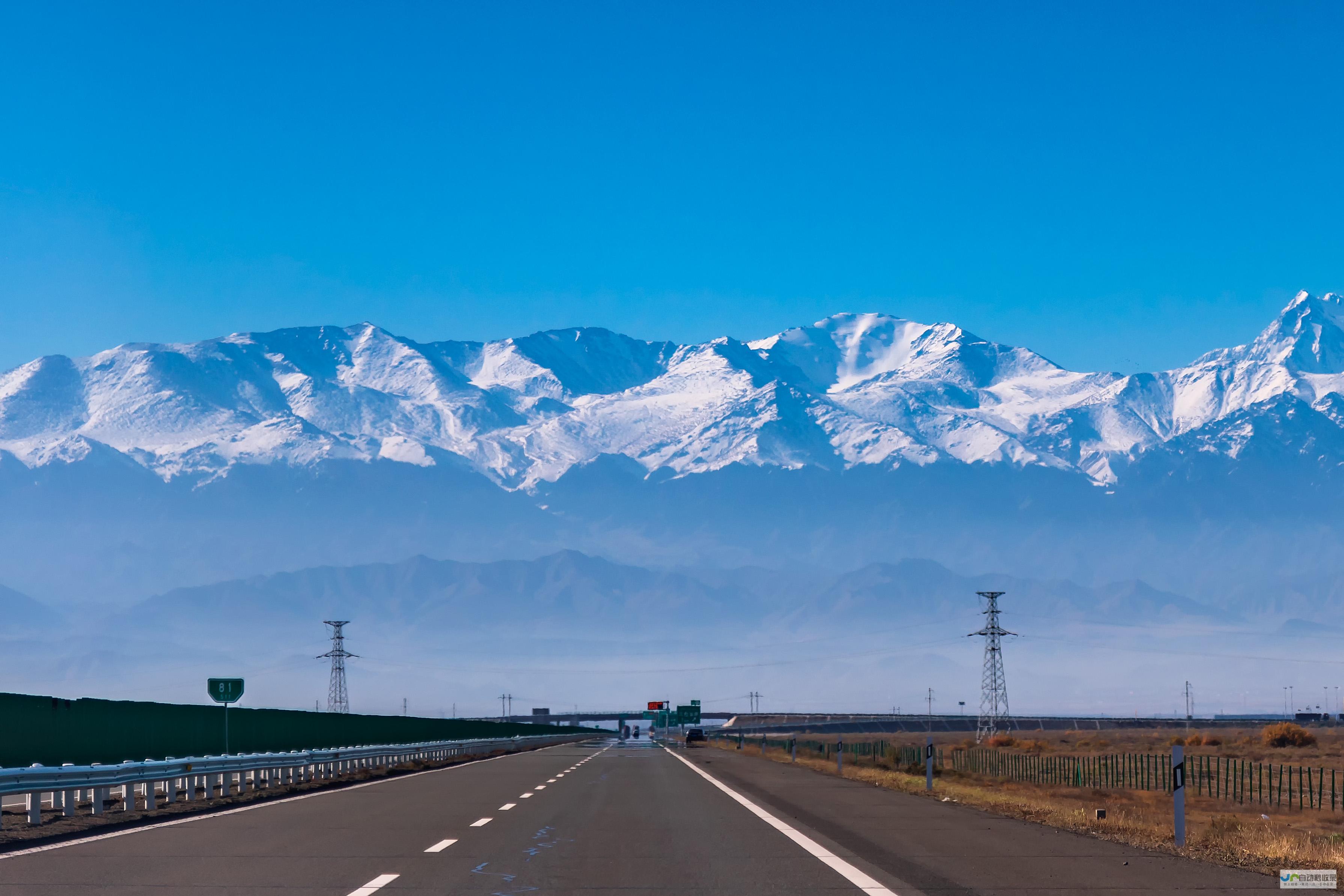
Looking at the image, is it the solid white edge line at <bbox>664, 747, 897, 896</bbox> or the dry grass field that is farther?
the dry grass field

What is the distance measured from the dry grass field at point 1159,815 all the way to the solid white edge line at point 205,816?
12.4 metres

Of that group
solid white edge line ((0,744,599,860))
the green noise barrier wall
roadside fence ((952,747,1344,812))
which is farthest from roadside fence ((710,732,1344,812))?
the green noise barrier wall

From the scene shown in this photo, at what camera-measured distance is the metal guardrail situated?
21062mm

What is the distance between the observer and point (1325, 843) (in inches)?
740

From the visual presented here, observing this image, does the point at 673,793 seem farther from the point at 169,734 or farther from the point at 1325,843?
the point at 1325,843

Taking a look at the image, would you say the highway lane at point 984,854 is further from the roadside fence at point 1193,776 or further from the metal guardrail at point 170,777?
the roadside fence at point 1193,776

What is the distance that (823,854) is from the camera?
16.7 m

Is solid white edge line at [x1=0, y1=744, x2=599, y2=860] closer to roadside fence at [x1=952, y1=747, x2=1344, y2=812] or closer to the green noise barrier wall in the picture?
the green noise barrier wall

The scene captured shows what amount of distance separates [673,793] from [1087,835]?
12.0 m

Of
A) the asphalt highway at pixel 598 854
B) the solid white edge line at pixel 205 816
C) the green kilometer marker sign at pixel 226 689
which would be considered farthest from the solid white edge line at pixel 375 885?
Answer: the green kilometer marker sign at pixel 226 689

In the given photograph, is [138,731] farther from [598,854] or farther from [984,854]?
[984,854]

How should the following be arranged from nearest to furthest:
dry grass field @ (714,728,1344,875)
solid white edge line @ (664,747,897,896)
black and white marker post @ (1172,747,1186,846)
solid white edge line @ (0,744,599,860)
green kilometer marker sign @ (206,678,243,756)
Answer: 1. solid white edge line @ (664,747,897,896)
2. dry grass field @ (714,728,1344,875)
3. solid white edge line @ (0,744,599,860)
4. black and white marker post @ (1172,747,1186,846)
5. green kilometer marker sign @ (206,678,243,756)

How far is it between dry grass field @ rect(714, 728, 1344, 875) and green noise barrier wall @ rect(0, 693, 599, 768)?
Answer: 1620 cm

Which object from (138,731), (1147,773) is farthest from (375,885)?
(1147,773)
